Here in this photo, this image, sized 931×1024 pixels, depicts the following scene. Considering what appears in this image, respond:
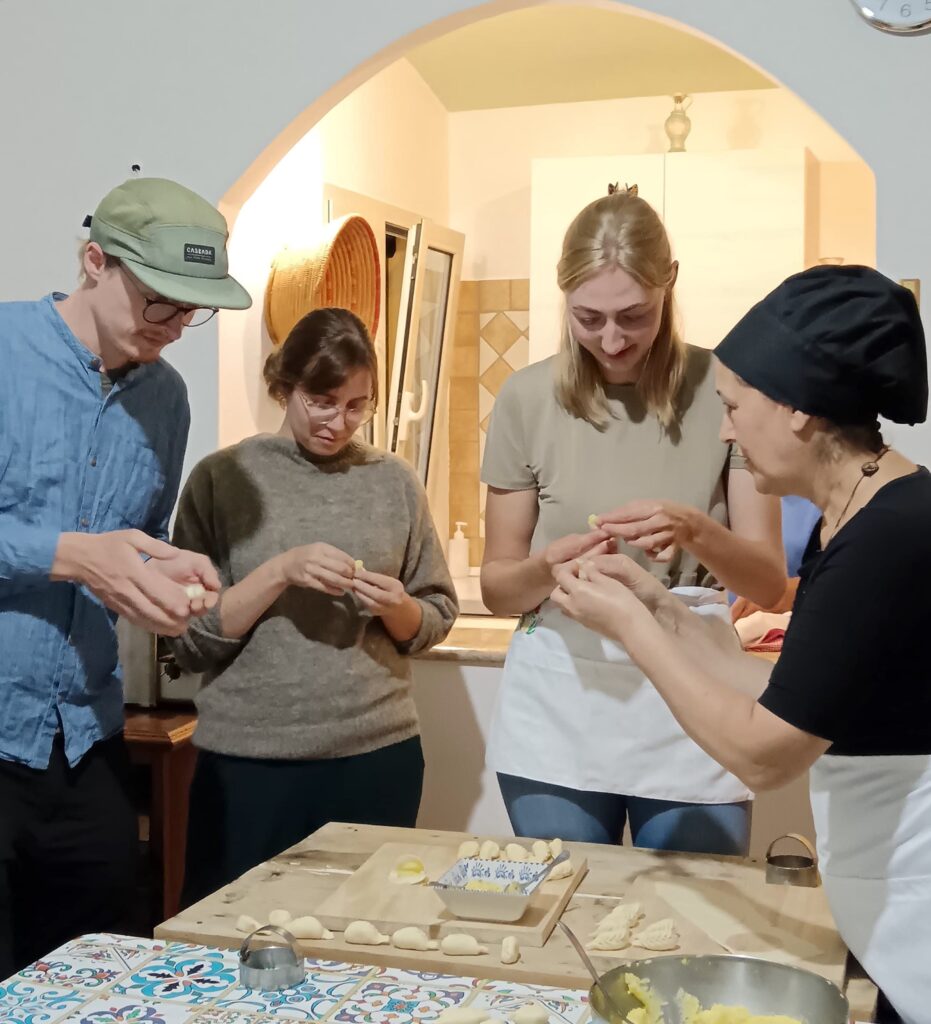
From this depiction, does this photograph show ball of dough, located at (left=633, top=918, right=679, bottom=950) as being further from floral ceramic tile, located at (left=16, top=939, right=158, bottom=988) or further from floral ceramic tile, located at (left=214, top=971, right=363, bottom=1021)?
floral ceramic tile, located at (left=16, top=939, right=158, bottom=988)

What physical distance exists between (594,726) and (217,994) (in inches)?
31.6

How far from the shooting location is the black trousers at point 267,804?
7.38 feet

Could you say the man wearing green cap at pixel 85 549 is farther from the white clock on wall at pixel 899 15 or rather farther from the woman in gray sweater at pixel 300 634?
the white clock on wall at pixel 899 15

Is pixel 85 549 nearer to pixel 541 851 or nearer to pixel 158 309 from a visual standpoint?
pixel 158 309

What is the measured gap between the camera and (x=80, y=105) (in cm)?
271

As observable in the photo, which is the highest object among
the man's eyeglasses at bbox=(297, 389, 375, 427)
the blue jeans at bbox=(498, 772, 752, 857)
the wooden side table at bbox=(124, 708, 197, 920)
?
the man's eyeglasses at bbox=(297, 389, 375, 427)

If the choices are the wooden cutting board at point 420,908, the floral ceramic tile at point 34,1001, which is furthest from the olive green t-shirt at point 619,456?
the floral ceramic tile at point 34,1001

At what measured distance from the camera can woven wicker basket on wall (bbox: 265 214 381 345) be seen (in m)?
3.01

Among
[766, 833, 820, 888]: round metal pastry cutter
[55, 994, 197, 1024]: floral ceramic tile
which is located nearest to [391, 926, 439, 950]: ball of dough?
[55, 994, 197, 1024]: floral ceramic tile

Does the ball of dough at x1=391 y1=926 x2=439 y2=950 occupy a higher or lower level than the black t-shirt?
lower

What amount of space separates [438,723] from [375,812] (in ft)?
2.19

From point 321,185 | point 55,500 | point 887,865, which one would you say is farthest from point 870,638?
point 321,185

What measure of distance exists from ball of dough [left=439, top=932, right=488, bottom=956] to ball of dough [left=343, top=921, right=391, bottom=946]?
8cm

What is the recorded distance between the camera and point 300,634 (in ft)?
7.45
